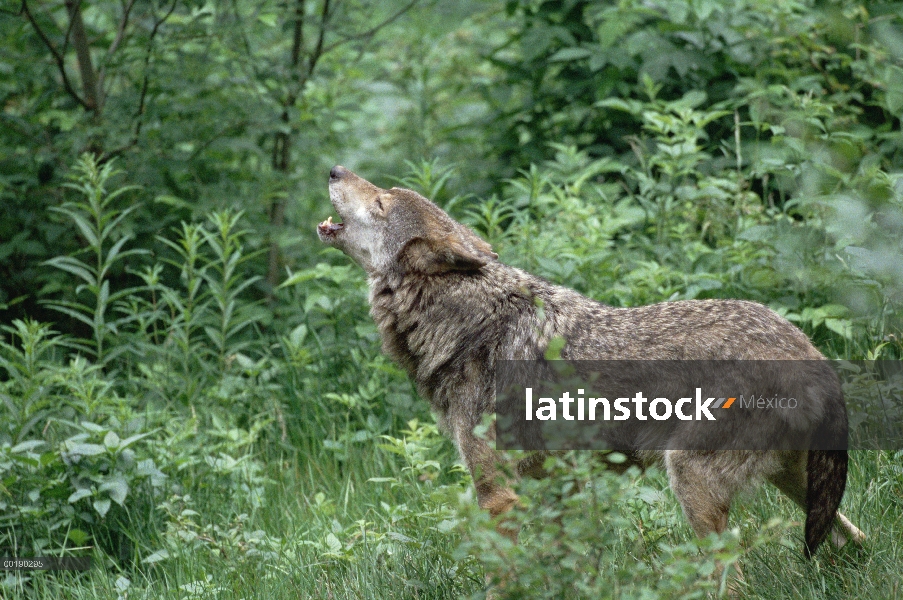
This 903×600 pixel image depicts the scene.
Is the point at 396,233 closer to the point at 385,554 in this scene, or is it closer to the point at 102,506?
the point at 385,554

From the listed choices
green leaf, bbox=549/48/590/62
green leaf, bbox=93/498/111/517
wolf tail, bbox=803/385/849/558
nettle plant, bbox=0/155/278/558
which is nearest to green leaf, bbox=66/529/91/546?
nettle plant, bbox=0/155/278/558

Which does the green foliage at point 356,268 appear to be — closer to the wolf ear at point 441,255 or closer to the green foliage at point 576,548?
the green foliage at point 576,548

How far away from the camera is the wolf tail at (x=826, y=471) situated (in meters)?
3.98

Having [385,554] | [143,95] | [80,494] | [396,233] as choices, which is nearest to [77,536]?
[80,494]

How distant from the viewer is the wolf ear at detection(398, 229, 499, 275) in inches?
184

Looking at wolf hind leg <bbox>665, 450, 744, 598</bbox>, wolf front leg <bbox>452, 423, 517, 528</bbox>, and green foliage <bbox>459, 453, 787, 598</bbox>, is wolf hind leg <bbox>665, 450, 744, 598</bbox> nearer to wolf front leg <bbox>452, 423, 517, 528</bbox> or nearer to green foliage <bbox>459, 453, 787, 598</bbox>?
green foliage <bbox>459, 453, 787, 598</bbox>

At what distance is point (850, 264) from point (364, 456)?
3.11m

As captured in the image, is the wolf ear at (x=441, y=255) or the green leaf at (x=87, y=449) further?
the green leaf at (x=87, y=449)

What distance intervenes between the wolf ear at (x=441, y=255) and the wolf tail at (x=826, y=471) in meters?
1.75

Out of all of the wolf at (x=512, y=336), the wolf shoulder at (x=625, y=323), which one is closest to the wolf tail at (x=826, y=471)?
the wolf at (x=512, y=336)

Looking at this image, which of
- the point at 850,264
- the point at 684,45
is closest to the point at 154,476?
the point at 850,264

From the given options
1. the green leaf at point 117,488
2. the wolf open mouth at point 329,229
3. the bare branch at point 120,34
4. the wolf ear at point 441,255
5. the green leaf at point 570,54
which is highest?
the bare branch at point 120,34

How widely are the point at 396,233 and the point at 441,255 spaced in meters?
0.32

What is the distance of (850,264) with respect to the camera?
208 inches
